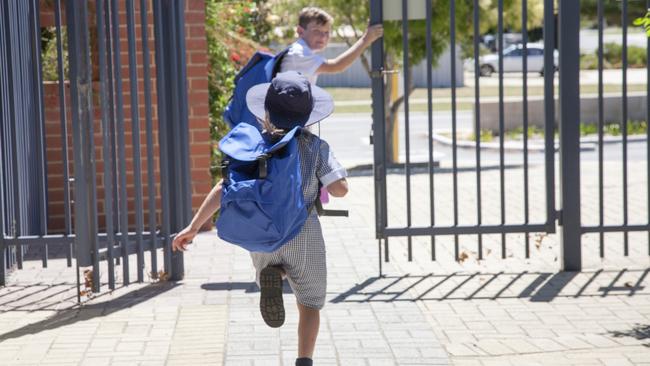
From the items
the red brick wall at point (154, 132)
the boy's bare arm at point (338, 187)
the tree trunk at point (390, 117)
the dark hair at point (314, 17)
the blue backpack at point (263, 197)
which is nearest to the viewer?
the blue backpack at point (263, 197)

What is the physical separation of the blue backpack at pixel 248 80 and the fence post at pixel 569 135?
1.94 meters

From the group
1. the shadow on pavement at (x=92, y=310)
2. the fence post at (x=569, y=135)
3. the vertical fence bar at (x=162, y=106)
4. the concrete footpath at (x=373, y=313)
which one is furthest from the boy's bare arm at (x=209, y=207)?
the fence post at (x=569, y=135)

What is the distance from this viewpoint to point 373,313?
6.77 meters

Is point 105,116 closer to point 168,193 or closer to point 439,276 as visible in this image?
point 168,193

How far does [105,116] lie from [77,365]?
6.07ft

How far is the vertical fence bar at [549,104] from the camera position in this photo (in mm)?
7762

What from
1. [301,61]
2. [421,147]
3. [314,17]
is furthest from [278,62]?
[421,147]

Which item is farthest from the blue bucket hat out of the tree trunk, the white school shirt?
the tree trunk

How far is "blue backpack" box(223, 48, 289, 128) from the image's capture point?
705 centimetres

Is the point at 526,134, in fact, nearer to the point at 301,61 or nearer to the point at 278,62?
the point at 301,61

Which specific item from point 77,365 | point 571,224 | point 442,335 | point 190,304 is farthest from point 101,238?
point 571,224

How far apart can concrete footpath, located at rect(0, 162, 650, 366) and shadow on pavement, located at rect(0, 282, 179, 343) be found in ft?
0.03

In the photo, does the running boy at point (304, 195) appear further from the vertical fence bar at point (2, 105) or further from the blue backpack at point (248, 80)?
the vertical fence bar at point (2, 105)

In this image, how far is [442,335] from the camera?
6281mm
